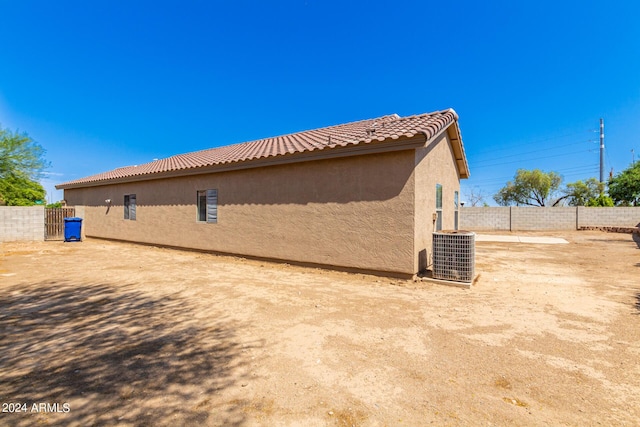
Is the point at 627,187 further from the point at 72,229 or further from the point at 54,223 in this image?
the point at 54,223

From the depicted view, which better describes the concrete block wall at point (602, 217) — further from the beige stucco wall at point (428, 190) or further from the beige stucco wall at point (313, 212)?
the beige stucco wall at point (428, 190)

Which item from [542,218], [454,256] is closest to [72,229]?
[454,256]

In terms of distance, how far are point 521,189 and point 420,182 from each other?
1647 inches

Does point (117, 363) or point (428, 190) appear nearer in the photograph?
point (117, 363)

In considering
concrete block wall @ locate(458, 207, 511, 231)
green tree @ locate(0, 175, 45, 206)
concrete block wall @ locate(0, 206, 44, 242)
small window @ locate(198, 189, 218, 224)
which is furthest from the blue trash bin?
concrete block wall @ locate(458, 207, 511, 231)

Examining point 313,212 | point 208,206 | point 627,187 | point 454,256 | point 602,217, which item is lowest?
point 454,256

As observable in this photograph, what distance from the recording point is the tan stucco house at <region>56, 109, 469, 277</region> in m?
6.35

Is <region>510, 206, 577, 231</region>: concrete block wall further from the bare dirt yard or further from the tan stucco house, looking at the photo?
the bare dirt yard

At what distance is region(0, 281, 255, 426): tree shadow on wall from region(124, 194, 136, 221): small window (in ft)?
30.0

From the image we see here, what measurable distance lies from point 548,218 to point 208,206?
22962 millimetres

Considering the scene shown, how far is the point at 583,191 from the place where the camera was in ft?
118

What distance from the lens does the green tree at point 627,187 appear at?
88.0 ft

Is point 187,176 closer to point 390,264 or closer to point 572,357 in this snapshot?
point 390,264

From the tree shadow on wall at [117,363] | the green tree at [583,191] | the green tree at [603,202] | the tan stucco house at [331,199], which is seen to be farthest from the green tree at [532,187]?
the tree shadow on wall at [117,363]
